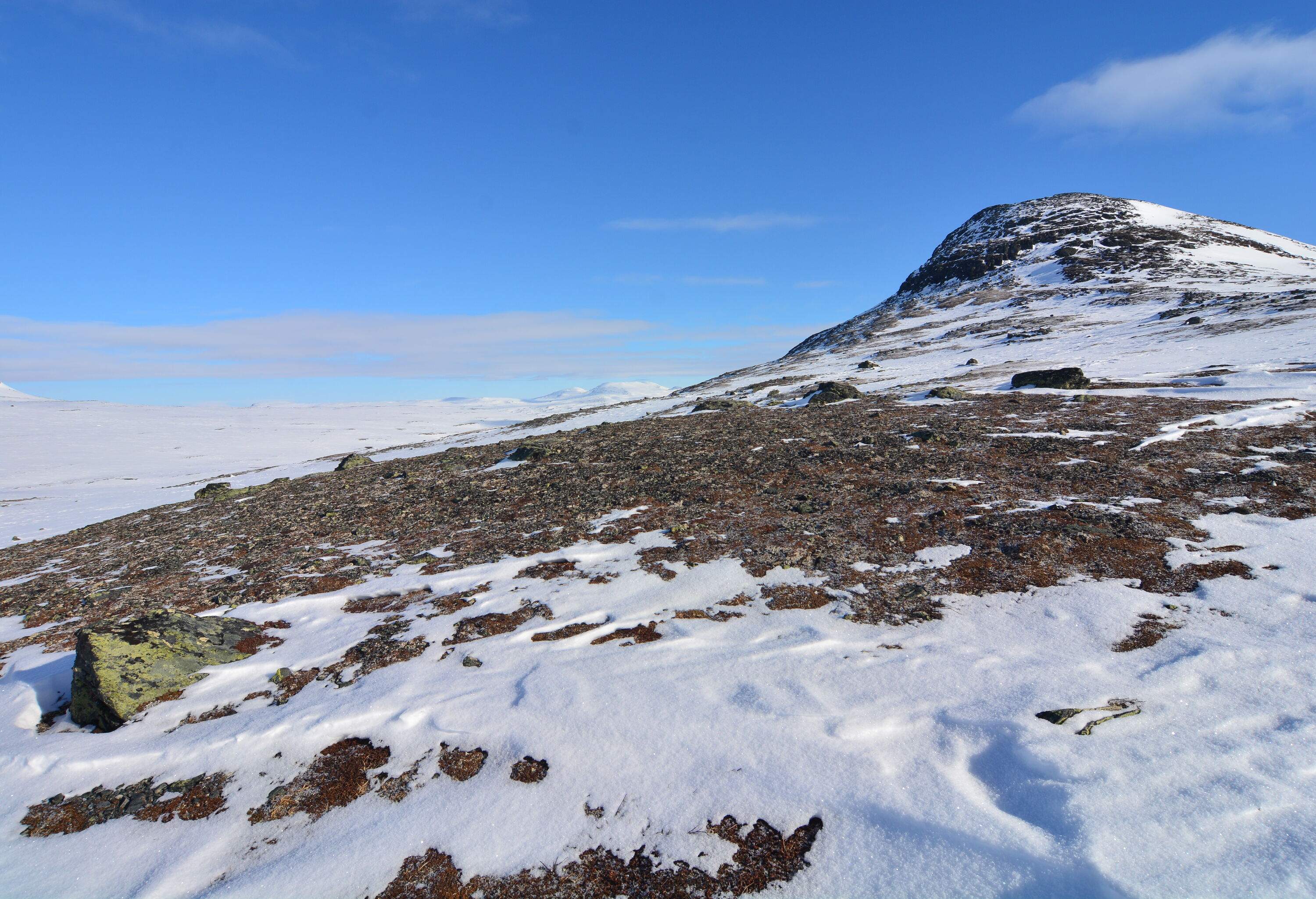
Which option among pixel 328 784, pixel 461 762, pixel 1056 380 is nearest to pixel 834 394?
pixel 1056 380

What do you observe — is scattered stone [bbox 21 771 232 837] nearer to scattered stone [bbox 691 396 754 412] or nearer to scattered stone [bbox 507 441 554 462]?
scattered stone [bbox 507 441 554 462]

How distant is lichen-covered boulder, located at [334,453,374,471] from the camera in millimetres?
19953

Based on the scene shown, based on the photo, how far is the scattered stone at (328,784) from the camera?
14.6 ft

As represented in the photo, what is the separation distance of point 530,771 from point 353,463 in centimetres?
1935

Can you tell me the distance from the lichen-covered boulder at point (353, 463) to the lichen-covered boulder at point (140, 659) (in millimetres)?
13953

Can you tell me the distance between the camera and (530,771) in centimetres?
460

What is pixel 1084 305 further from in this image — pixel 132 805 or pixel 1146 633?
pixel 132 805

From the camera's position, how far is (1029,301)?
66875mm

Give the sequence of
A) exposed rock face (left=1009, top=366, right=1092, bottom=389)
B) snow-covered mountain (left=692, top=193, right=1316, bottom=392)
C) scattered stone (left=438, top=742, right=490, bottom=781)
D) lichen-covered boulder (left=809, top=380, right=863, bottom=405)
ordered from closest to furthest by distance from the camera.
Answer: scattered stone (left=438, top=742, right=490, bottom=781)
exposed rock face (left=1009, top=366, right=1092, bottom=389)
lichen-covered boulder (left=809, top=380, right=863, bottom=405)
snow-covered mountain (left=692, top=193, right=1316, bottom=392)

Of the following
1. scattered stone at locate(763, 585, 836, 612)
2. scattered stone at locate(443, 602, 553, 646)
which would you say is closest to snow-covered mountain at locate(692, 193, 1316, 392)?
scattered stone at locate(763, 585, 836, 612)

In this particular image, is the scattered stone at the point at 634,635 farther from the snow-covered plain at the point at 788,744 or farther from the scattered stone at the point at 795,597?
the scattered stone at the point at 795,597

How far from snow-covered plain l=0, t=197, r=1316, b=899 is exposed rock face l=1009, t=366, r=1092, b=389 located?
615 inches

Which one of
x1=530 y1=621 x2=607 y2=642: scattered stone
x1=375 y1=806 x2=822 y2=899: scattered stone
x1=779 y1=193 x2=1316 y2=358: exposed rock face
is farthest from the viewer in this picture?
x1=779 y1=193 x2=1316 y2=358: exposed rock face

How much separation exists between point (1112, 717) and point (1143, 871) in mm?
1486
